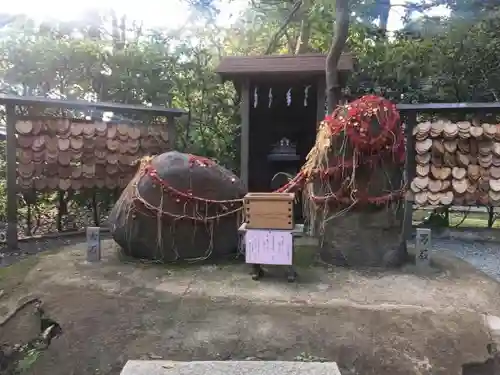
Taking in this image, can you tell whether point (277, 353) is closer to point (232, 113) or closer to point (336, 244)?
point (336, 244)

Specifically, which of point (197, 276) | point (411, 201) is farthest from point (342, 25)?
point (197, 276)

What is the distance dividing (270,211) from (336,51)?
2.45m

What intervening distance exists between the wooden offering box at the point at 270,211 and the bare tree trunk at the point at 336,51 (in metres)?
2.31

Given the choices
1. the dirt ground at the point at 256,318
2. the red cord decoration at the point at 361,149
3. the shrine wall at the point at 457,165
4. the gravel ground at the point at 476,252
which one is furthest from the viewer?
the shrine wall at the point at 457,165

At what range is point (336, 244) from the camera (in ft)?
12.4

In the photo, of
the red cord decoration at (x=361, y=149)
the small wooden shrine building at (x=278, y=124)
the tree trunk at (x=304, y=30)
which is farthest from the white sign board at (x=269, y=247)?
Answer: the tree trunk at (x=304, y=30)

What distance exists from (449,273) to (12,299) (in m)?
3.24

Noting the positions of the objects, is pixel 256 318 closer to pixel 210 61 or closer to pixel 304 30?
pixel 210 61

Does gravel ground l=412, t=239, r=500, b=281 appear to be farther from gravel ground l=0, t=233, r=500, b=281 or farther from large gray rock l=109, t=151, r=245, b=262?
large gray rock l=109, t=151, r=245, b=262

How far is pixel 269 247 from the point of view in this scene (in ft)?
11.0

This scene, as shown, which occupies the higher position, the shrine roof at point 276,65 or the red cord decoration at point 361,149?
the shrine roof at point 276,65

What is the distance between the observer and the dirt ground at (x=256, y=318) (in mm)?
2393

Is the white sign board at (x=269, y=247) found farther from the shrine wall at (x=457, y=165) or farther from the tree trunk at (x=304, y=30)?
the tree trunk at (x=304, y=30)

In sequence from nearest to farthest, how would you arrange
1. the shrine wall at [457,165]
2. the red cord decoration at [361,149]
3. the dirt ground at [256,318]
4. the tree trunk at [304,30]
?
the dirt ground at [256,318] → the red cord decoration at [361,149] → the shrine wall at [457,165] → the tree trunk at [304,30]
